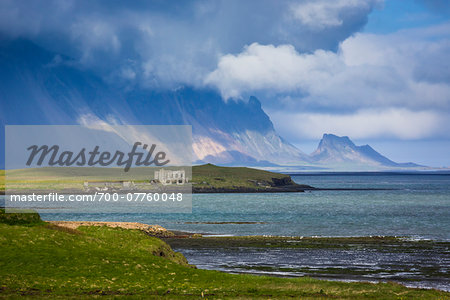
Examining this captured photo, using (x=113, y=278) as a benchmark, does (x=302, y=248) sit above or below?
below

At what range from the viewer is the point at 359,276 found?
41438 mm

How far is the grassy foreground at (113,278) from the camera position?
2792 centimetres

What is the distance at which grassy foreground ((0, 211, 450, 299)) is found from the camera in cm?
2792

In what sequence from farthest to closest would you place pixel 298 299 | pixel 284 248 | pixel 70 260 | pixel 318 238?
1. pixel 318 238
2. pixel 284 248
3. pixel 70 260
4. pixel 298 299

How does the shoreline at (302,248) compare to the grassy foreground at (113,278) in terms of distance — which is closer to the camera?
the grassy foreground at (113,278)

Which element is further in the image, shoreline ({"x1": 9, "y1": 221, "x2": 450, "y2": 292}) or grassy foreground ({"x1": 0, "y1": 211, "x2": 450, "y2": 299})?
shoreline ({"x1": 9, "y1": 221, "x2": 450, "y2": 292})

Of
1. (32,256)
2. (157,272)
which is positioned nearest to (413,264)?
(157,272)

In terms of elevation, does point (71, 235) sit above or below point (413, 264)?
above

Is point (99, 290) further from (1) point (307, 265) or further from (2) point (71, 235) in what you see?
(1) point (307, 265)

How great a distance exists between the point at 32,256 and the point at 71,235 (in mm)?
6217

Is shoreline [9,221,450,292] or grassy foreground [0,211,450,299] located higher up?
grassy foreground [0,211,450,299]

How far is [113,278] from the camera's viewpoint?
30219 mm

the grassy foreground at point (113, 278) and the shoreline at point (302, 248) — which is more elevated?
the grassy foreground at point (113, 278)

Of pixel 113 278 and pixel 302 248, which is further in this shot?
pixel 302 248
